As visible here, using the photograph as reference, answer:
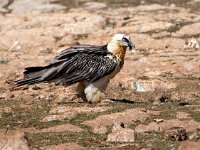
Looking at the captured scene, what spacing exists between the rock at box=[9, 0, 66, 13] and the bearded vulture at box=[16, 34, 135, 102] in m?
34.4

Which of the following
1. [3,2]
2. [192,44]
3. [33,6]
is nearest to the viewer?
[192,44]

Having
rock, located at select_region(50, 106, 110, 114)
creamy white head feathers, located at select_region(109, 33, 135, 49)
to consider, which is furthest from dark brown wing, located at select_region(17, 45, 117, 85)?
rock, located at select_region(50, 106, 110, 114)

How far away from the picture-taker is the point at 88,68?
1530cm

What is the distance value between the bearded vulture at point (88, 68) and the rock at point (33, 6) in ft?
113

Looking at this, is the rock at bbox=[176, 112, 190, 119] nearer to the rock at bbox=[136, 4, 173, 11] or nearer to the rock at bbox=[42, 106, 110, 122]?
the rock at bbox=[42, 106, 110, 122]

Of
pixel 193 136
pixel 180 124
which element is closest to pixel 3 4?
pixel 180 124

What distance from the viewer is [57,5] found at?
171 feet

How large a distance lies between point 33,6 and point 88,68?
37471 millimetres

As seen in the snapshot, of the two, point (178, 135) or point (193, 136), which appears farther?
point (193, 136)

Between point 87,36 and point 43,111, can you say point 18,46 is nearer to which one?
point 87,36

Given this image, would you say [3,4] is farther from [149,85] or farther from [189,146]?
[189,146]

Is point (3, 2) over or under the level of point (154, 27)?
under

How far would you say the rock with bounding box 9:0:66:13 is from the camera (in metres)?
50.5

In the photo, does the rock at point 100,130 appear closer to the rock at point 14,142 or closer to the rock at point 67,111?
the rock at point 67,111
